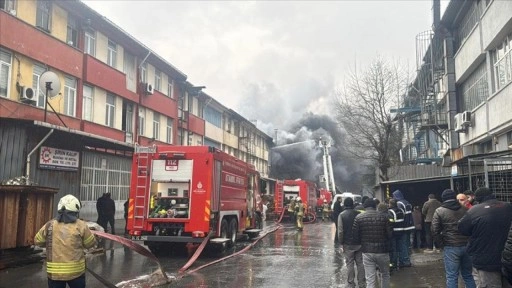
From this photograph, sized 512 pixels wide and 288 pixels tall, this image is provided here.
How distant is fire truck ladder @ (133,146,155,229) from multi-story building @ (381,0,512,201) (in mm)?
8280

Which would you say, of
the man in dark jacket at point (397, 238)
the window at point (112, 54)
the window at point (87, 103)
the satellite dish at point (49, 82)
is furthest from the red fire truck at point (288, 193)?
the man in dark jacket at point (397, 238)

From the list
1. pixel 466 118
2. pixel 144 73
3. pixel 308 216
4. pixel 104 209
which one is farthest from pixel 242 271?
pixel 308 216

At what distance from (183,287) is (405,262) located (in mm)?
5367

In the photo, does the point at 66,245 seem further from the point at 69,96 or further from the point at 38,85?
the point at 69,96

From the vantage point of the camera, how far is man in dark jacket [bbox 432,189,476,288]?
6.83 meters

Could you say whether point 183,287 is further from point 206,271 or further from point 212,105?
point 212,105

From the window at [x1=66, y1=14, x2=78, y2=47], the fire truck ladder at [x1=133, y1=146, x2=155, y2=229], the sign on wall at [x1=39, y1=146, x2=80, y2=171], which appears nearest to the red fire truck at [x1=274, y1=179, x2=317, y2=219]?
the sign on wall at [x1=39, y1=146, x2=80, y2=171]

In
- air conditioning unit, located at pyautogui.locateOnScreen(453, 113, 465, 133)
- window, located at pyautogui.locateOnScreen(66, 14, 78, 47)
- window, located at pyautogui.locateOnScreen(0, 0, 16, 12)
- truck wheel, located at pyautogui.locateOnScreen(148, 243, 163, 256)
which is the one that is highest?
window, located at pyautogui.locateOnScreen(66, 14, 78, 47)

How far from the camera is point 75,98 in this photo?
1900 cm

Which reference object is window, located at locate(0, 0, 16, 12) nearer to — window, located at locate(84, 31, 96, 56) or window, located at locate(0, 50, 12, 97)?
window, located at locate(0, 50, 12, 97)

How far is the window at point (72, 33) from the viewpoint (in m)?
18.7

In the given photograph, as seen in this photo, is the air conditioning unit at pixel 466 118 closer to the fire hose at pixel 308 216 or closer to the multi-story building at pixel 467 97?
the multi-story building at pixel 467 97

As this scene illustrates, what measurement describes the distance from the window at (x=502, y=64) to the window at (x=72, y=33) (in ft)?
52.6

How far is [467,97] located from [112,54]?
651 inches
